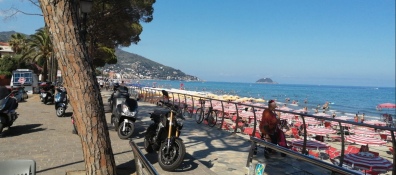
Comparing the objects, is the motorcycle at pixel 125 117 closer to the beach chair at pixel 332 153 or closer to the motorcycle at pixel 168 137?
the motorcycle at pixel 168 137

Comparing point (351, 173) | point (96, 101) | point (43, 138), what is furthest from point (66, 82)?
point (43, 138)

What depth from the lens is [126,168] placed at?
542cm

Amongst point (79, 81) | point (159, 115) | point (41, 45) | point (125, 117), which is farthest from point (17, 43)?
point (79, 81)

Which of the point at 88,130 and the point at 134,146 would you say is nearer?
the point at 134,146

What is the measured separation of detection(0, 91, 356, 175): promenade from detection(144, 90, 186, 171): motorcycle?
221 millimetres

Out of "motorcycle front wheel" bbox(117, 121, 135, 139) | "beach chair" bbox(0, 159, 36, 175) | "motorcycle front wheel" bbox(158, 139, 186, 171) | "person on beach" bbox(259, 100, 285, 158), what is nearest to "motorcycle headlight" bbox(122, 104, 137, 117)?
"motorcycle front wheel" bbox(117, 121, 135, 139)

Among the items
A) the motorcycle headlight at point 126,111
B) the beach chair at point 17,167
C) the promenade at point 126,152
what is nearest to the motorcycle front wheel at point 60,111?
the promenade at point 126,152

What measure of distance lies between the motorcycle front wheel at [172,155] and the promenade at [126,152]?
15 centimetres

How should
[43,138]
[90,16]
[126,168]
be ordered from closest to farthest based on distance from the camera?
1. [126,168]
2. [43,138]
3. [90,16]

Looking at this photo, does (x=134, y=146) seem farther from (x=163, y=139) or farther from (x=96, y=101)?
(x=163, y=139)

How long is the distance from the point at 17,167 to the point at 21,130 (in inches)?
303

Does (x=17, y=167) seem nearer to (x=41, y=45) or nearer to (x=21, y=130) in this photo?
(x=21, y=130)

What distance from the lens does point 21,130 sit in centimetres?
945

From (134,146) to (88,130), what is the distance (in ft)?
5.28
